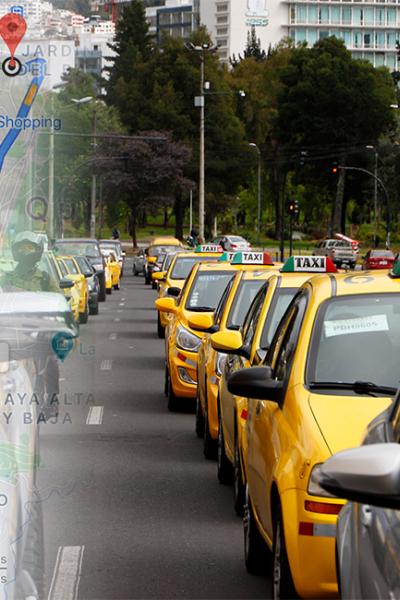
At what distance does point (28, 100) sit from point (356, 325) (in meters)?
2.41

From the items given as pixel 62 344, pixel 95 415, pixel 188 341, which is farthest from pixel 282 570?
pixel 188 341

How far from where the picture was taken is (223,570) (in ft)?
27.4

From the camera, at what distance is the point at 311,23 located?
183 metres

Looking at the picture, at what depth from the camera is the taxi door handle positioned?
448 cm

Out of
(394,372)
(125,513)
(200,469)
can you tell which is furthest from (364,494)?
(200,469)

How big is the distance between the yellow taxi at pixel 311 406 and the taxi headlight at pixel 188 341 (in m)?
7.62

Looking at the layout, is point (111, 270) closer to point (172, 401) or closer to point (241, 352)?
point (172, 401)

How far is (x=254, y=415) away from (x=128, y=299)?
3799cm

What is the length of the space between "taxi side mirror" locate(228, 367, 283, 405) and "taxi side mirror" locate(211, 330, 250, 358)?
9.66 ft

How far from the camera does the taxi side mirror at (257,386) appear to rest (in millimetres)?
7109

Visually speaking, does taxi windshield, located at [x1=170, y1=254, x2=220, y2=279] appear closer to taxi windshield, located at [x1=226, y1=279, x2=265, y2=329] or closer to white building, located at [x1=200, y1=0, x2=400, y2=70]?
taxi windshield, located at [x1=226, y1=279, x2=265, y2=329]

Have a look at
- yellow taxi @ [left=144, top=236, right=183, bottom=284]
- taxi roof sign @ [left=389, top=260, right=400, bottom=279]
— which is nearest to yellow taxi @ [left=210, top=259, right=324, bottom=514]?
taxi roof sign @ [left=389, top=260, right=400, bottom=279]

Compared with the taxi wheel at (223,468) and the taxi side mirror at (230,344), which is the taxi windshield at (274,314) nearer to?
the taxi side mirror at (230,344)

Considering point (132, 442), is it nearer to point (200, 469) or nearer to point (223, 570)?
point (200, 469)
